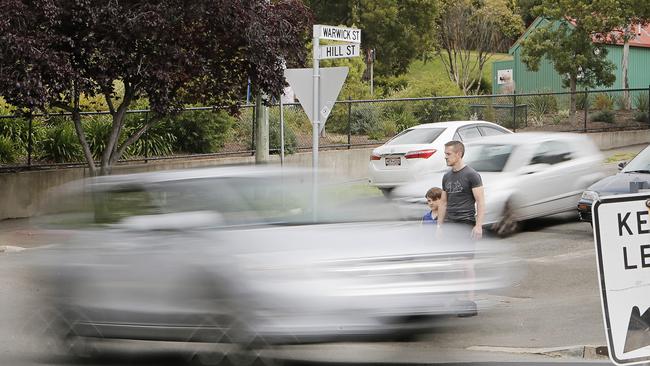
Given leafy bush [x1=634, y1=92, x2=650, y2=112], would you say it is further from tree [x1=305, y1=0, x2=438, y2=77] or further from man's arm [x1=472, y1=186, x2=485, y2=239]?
man's arm [x1=472, y1=186, x2=485, y2=239]

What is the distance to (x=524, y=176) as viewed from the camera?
1380 centimetres

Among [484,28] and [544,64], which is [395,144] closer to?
[544,64]

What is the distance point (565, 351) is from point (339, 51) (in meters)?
7.23

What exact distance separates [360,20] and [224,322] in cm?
4013

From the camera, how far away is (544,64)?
4172 centimetres

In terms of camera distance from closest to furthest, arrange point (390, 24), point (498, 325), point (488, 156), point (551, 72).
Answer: point (498, 325)
point (488, 156)
point (551, 72)
point (390, 24)

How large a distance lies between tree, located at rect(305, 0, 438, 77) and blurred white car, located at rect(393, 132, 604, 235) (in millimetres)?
30331

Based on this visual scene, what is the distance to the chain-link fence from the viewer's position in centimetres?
1905

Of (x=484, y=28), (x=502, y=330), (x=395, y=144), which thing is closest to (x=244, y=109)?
(x=395, y=144)

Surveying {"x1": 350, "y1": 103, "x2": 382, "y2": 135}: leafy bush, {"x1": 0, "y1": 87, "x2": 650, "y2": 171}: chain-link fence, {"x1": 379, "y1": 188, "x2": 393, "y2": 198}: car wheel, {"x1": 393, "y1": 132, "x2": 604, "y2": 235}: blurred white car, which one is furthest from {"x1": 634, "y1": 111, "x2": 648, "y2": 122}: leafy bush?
{"x1": 393, "y1": 132, "x2": 604, "y2": 235}: blurred white car

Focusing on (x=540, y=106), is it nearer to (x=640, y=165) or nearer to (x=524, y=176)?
(x=640, y=165)

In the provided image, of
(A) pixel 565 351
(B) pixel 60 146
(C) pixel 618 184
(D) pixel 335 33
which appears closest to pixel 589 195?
(C) pixel 618 184

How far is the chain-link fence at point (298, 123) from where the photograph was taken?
19.0 m

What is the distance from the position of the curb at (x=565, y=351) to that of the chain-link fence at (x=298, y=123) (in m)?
10.7
